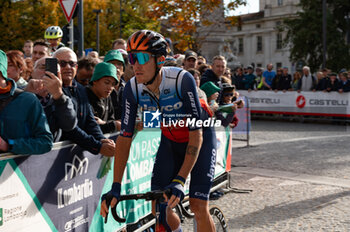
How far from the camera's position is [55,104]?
12.3ft

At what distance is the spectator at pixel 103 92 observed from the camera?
4.96m

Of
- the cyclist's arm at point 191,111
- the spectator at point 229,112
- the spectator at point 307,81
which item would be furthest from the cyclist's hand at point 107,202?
the spectator at point 307,81

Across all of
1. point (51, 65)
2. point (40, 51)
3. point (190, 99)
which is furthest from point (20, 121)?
point (40, 51)

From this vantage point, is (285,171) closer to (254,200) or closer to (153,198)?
(254,200)

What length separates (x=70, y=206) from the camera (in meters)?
4.07

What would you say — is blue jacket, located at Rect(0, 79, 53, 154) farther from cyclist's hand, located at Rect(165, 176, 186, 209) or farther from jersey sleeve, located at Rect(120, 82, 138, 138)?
cyclist's hand, located at Rect(165, 176, 186, 209)

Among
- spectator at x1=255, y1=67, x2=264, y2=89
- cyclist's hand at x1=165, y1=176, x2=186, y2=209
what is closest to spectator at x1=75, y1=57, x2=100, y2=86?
cyclist's hand at x1=165, y1=176, x2=186, y2=209

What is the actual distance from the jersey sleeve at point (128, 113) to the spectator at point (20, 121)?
70cm

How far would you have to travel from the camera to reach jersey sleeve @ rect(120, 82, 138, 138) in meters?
3.36

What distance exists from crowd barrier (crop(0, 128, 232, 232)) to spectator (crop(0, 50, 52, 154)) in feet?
0.35

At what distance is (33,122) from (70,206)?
92cm

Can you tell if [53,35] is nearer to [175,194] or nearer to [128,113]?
[128,113]

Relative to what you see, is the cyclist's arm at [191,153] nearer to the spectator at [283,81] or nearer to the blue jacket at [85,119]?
the blue jacket at [85,119]

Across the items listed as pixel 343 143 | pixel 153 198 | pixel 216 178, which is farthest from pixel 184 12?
pixel 153 198
